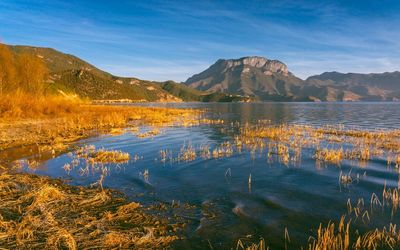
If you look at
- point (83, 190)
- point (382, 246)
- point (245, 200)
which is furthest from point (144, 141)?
point (382, 246)

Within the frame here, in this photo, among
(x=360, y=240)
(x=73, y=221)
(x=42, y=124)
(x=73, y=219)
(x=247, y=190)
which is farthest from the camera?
(x=42, y=124)

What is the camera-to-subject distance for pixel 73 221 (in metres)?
10.1

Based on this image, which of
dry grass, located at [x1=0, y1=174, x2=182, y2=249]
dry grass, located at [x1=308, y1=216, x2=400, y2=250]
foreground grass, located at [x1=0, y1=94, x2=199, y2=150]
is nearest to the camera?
dry grass, located at [x1=0, y1=174, x2=182, y2=249]

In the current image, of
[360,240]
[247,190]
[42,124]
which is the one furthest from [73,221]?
[42,124]

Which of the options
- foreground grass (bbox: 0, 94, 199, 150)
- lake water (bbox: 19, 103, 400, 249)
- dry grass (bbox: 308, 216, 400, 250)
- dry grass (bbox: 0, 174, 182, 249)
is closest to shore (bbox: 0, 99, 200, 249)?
dry grass (bbox: 0, 174, 182, 249)

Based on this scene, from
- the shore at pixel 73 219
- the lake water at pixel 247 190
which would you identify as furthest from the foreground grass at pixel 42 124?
the shore at pixel 73 219

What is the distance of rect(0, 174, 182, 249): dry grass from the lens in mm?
8688

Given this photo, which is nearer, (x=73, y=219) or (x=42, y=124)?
(x=73, y=219)

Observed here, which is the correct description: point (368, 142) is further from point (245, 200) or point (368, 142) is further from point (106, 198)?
point (106, 198)

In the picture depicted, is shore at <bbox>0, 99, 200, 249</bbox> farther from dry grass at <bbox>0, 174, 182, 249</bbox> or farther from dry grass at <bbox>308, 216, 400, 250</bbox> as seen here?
dry grass at <bbox>308, 216, 400, 250</bbox>

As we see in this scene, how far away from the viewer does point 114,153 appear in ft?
74.0

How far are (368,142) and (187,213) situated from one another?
24.9 m

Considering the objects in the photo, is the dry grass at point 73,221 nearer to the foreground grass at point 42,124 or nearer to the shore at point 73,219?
the shore at point 73,219

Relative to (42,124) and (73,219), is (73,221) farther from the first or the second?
(42,124)
